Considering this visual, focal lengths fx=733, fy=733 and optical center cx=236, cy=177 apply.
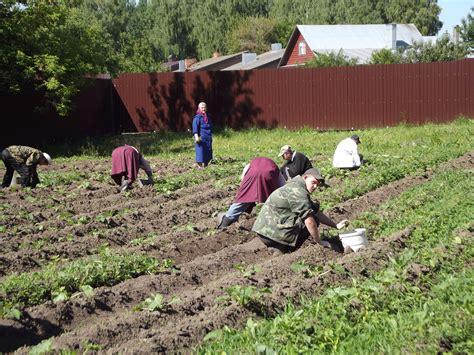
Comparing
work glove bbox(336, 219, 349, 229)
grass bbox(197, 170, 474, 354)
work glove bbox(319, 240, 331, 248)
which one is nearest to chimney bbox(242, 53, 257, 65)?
work glove bbox(336, 219, 349, 229)

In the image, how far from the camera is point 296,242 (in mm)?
8047

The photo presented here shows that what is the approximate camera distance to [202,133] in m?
15.0

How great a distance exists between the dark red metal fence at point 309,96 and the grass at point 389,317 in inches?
563

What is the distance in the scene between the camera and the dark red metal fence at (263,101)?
20906 millimetres

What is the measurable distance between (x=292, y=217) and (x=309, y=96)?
15008 mm

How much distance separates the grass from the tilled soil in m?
0.34

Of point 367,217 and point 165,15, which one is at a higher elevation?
point 165,15

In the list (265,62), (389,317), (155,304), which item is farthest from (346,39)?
(389,317)

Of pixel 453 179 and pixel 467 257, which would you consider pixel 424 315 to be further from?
pixel 453 179

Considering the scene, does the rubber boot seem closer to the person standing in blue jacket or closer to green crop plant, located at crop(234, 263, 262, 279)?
green crop plant, located at crop(234, 263, 262, 279)

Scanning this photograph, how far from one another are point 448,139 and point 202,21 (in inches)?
1953

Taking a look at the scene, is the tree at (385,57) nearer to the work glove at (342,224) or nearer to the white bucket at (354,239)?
the work glove at (342,224)

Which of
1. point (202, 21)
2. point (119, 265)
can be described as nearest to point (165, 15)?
point (202, 21)

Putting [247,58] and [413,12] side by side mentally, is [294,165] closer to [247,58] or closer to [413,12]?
[247,58]
